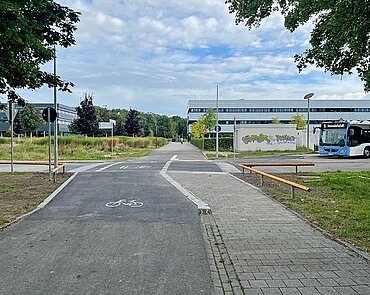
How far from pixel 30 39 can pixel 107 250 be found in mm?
5287

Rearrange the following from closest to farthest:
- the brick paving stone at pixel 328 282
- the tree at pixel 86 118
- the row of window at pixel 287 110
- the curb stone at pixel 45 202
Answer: the brick paving stone at pixel 328 282 → the curb stone at pixel 45 202 → the tree at pixel 86 118 → the row of window at pixel 287 110

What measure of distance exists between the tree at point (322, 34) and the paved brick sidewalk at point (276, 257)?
3893mm

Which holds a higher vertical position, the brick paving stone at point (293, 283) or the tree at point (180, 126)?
the tree at point (180, 126)

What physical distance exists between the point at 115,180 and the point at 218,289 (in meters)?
10.9

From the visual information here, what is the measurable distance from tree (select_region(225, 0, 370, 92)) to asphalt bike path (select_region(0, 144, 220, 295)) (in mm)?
4875

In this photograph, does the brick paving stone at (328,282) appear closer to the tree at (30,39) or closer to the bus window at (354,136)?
the tree at (30,39)

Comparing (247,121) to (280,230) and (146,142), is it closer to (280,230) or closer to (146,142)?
(146,142)

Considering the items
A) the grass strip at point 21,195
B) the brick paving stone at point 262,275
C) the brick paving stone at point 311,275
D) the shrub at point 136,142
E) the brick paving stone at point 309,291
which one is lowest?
the grass strip at point 21,195

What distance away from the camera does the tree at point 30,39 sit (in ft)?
26.7

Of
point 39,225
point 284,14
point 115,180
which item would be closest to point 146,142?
point 115,180

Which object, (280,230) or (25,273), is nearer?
(25,273)

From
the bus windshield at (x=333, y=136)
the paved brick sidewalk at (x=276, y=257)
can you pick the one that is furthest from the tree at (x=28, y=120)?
the paved brick sidewalk at (x=276, y=257)

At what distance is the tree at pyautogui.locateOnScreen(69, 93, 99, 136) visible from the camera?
2277 inches

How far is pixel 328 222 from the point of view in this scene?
757 cm
